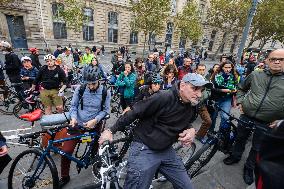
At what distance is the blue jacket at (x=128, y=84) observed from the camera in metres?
6.46

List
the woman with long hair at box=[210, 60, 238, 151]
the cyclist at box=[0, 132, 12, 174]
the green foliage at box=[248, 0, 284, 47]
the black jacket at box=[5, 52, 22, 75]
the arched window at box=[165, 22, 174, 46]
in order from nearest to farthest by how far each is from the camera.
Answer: the cyclist at box=[0, 132, 12, 174] → the woman with long hair at box=[210, 60, 238, 151] → the black jacket at box=[5, 52, 22, 75] → the green foliage at box=[248, 0, 284, 47] → the arched window at box=[165, 22, 174, 46]

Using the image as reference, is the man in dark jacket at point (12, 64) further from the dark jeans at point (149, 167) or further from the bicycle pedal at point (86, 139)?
the dark jeans at point (149, 167)

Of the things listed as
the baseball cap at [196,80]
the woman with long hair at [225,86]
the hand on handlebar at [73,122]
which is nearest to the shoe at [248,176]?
the woman with long hair at [225,86]

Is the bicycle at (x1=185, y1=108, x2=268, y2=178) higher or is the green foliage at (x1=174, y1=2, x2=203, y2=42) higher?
the green foliage at (x1=174, y1=2, x2=203, y2=42)

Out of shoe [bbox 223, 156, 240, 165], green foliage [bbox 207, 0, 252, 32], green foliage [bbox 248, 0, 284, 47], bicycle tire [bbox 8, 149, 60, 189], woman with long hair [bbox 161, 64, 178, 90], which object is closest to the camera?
bicycle tire [bbox 8, 149, 60, 189]

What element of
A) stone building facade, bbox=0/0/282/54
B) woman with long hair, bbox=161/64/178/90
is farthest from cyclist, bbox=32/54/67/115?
stone building facade, bbox=0/0/282/54

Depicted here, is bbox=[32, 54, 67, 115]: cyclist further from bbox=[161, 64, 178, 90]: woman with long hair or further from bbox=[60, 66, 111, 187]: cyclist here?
bbox=[161, 64, 178, 90]: woman with long hair

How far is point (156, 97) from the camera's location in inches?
100

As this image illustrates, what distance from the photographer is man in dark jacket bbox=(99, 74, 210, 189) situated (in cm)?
253

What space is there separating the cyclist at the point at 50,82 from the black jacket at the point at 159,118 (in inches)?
148

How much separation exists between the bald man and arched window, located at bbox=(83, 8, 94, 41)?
26.1 m

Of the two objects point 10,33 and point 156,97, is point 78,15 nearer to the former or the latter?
point 10,33

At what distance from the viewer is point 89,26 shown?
2730 cm

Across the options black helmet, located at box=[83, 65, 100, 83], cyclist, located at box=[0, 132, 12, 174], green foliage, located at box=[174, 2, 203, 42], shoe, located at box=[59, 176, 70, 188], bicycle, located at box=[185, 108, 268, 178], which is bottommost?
shoe, located at box=[59, 176, 70, 188]
